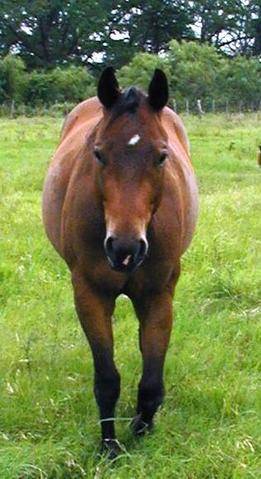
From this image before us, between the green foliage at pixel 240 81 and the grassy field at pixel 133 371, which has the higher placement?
the grassy field at pixel 133 371

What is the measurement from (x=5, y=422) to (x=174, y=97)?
3147 centimetres

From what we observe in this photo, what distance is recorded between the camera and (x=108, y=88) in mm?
3119

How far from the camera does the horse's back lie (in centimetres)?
423

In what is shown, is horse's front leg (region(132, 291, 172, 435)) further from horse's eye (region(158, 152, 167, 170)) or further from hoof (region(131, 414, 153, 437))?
horse's eye (region(158, 152, 167, 170))

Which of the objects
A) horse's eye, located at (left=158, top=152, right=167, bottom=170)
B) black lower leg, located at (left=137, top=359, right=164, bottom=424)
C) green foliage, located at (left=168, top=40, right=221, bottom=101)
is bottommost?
green foliage, located at (left=168, top=40, right=221, bottom=101)

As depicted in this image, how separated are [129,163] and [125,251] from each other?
0.35 metres

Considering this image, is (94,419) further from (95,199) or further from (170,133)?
(170,133)

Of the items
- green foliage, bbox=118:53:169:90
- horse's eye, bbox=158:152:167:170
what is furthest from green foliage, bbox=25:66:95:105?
horse's eye, bbox=158:152:167:170

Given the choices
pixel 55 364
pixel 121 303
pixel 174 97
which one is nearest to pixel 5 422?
pixel 55 364

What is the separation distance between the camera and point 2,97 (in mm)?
39031

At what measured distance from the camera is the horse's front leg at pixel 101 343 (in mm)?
3537

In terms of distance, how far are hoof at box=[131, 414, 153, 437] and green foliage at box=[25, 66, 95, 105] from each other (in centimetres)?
3623

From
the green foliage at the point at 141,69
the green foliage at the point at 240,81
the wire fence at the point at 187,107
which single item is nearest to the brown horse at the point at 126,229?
the wire fence at the point at 187,107

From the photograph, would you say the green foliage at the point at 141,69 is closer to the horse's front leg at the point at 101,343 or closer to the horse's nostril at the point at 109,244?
the horse's front leg at the point at 101,343
